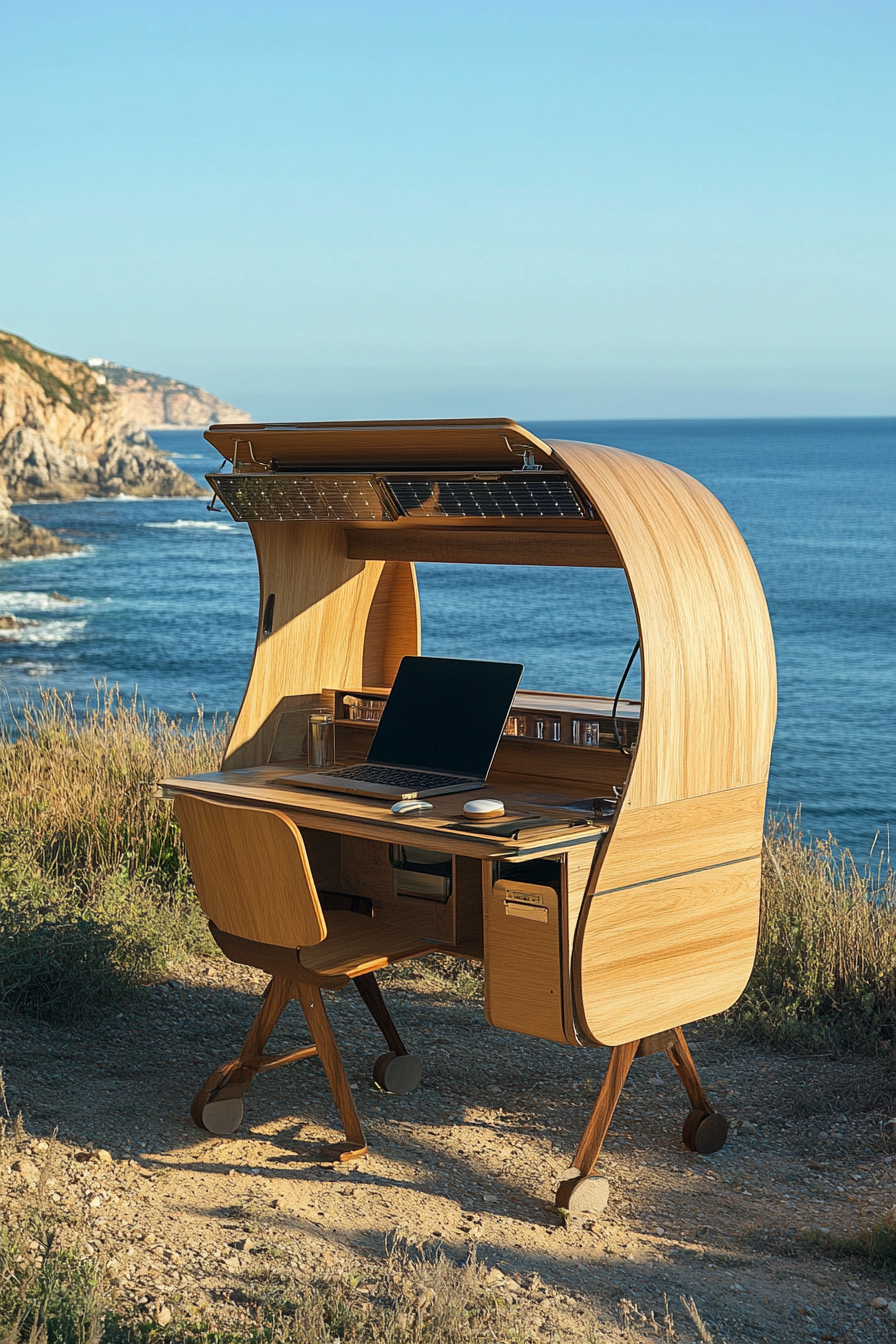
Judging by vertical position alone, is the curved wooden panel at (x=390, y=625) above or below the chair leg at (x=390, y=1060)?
above

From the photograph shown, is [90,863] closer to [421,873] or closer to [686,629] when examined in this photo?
[421,873]

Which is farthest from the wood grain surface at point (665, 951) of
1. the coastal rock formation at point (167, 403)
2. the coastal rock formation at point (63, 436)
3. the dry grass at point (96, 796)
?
the coastal rock formation at point (167, 403)

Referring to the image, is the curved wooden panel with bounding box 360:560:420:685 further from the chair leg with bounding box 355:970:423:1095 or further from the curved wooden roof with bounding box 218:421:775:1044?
the chair leg with bounding box 355:970:423:1095

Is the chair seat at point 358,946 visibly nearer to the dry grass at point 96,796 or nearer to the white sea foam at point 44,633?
the dry grass at point 96,796

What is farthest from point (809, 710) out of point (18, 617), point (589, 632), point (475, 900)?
point (475, 900)

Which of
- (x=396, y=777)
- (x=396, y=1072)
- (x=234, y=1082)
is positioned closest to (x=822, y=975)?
(x=396, y=1072)

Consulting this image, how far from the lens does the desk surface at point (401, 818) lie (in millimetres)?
3744

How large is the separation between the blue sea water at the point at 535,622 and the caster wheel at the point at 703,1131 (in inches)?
263

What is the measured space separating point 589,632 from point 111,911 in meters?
27.6

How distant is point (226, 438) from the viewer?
4836 mm

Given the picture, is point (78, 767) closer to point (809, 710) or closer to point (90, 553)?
point (809, 710)

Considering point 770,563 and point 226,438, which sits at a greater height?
point 226,438

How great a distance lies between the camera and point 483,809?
3.98 meters

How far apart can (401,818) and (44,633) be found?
88.6 ft
